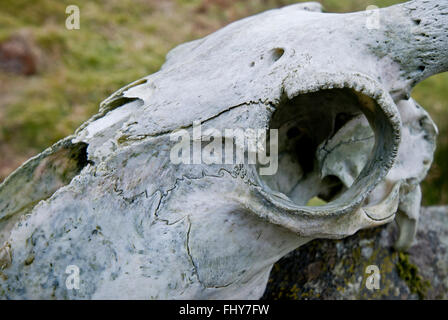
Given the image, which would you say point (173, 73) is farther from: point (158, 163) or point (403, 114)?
point (403, 114)

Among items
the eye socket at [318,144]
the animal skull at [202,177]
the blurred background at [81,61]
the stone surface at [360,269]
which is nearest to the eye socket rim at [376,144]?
the animal skull at [202,177]

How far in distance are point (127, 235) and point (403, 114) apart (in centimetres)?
79

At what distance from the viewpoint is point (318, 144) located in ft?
3.87

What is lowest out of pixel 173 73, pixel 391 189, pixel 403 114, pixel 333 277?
pixel 333 277

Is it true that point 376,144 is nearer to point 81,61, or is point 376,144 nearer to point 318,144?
point 318,144

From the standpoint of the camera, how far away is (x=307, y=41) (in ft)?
3.03

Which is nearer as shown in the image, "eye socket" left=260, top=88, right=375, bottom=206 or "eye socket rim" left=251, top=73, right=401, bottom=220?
"eye socket rim" left=251, top=73, right=401, bottom=220

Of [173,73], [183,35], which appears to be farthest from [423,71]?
[183,35]

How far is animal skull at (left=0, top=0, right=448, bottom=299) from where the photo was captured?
0.84 metres

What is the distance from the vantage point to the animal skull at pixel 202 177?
2.76 ft

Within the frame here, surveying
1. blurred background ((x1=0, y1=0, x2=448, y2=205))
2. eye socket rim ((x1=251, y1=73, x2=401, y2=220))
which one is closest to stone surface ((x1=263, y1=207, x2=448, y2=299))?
eye socket rim ((x1=251, y1=73, x2=401, y2=220))

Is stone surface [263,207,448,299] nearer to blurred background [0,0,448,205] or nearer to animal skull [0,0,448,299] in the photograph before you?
animal skull [0,0,448,299]

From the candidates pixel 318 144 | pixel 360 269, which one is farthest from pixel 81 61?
pixel 360 269

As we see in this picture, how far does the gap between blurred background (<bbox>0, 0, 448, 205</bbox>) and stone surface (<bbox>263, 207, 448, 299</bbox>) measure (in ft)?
3.66
